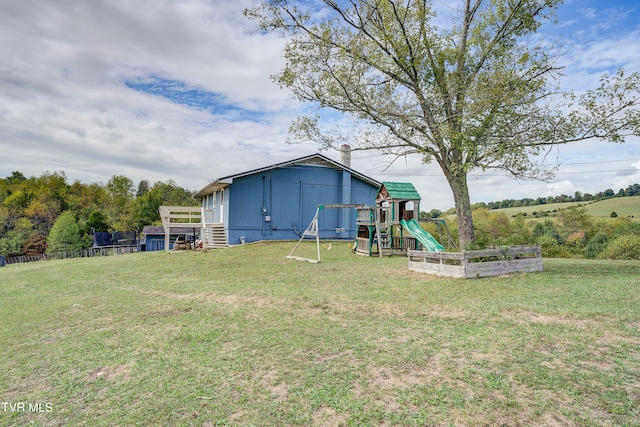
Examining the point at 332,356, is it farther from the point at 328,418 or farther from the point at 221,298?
the point at 221,298

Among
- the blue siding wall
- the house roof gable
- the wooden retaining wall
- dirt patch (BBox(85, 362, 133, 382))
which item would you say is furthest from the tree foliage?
dirt patch (BBox(85, 362, 133, 382))

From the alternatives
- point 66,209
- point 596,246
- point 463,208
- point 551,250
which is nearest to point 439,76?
point 463,208

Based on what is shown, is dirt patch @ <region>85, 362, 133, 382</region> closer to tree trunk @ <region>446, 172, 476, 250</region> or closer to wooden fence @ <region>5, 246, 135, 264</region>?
tree trunk @ <region>446, 172, 476, 250</region>

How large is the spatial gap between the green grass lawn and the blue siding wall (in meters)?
11.3

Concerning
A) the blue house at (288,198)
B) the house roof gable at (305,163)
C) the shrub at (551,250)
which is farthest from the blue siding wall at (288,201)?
the shrub at (551,250)

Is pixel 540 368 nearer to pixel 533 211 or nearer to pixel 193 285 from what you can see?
pixel 193 285

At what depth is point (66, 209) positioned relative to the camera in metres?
51.2

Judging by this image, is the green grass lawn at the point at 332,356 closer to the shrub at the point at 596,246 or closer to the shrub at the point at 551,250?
the shrub at the point at 551,250

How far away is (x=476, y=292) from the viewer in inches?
259

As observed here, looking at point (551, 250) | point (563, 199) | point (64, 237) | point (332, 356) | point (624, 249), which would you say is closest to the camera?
point (332, 356)

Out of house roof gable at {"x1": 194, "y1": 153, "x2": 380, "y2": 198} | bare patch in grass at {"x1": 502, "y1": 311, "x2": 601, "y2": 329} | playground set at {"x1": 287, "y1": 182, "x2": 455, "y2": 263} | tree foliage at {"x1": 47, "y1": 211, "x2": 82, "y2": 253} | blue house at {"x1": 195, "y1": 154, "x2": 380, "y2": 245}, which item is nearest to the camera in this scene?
bare patch in grass at {"x1": 502, "y1": 311, "x2": 601, "y2": 329}

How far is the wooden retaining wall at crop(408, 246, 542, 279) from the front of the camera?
26.3ft

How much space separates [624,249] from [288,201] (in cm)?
2087

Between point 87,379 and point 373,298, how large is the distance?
14.5 feet
